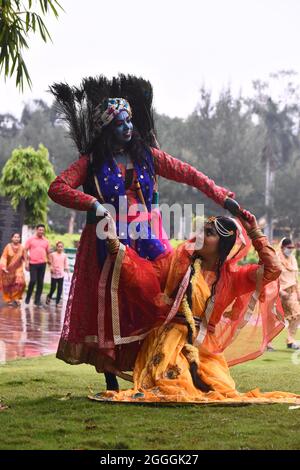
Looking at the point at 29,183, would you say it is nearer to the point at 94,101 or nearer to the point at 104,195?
the point at 94,101

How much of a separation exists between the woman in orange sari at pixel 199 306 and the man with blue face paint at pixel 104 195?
0.36 ft

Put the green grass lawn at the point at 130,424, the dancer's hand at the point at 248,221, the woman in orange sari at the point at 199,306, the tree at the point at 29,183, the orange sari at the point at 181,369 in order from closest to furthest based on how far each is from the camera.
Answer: the green grass lawn at the point at 130,424, the orange sari at the point at 181,369, the woman in orange sari at the point at 199,306, the dancer's hand at the point at 248,221, the tree at the point at 29,183

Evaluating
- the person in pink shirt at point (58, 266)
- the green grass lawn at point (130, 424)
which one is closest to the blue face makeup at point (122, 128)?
the green grass lawn at point (130, 424)

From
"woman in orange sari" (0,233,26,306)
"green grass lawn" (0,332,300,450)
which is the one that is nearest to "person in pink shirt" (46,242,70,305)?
"woman in orange sari" (0,233,26,306)

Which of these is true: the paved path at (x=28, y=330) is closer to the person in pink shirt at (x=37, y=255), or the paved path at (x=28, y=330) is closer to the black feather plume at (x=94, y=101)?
the person in pink shirt at (x=37, y=255)

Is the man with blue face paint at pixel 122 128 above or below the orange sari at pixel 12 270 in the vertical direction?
above

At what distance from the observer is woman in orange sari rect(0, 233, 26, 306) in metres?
18.0

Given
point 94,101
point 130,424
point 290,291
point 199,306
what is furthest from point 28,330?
point 130,424

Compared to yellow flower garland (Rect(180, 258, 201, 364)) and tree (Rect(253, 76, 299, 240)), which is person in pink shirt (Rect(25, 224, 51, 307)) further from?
tree (Rect(253, 76, 299, 240))

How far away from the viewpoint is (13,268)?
1802 centimetres

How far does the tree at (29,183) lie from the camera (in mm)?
25250

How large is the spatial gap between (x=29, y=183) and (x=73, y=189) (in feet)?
64.3

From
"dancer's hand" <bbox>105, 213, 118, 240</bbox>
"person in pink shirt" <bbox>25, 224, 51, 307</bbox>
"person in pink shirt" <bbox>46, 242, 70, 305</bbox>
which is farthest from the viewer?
"person in pink shirt" <bbox>46, 242, 70, 305</bbox>
